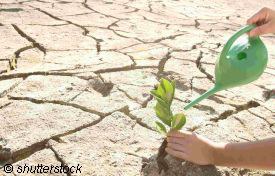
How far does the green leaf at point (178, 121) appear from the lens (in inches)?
51.6

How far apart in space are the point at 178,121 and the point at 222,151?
0.53 feet

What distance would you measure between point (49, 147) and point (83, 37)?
1.18 m

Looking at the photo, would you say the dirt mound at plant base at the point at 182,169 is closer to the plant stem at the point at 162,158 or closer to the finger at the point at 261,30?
the plant stem at the point at 162,158

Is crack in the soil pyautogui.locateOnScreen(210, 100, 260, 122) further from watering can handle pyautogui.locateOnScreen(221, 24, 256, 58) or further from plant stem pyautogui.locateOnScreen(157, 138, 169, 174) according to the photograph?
watering can handle pyautogui.locateOnScreen(221, 24, 256, 58)

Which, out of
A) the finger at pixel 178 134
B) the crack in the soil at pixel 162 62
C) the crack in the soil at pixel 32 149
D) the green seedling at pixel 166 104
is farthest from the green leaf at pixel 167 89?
the crack in the soil at pixel 162 62

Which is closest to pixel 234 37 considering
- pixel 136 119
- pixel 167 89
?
pixel 167 89

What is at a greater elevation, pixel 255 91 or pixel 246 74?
pixel 246 74

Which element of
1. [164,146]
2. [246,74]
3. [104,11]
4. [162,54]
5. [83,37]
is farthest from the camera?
[104,11]

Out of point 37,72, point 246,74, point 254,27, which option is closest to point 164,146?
point 246,74

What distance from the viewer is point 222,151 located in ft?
4.13

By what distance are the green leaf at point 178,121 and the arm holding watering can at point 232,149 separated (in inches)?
0.9

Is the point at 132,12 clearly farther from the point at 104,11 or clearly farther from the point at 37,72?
the point at 37,72

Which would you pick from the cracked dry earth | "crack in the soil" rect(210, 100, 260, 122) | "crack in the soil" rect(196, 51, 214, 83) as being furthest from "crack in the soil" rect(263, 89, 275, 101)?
"crack in the soil" rect(196, 51, 214, 83)

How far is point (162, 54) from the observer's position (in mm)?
2312
